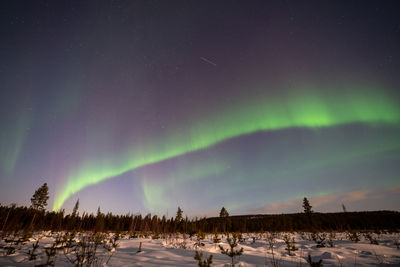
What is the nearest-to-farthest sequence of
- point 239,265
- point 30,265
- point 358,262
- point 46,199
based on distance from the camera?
point 30,265, point 239,265, point 358,262, point 46,199

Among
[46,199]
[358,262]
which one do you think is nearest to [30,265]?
[358,262]

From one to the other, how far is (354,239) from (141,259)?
16.9m

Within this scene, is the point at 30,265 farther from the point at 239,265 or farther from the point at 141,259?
the point at 239,265

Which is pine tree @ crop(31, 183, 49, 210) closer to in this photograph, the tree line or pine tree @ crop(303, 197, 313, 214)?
the tree line

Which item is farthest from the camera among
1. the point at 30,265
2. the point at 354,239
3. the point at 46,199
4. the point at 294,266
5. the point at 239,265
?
the point at 46,199

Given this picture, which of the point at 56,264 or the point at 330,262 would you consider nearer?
the point at 56,264

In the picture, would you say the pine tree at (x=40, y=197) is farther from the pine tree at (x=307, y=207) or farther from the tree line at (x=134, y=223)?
the pine tree at (x=307, y=207)

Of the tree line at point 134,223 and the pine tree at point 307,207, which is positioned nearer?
the tree line at point 134,223

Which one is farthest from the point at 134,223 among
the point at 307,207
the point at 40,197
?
the point at 307,207

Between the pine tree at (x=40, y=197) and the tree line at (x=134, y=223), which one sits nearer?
the tree line at (x=134, y=223)

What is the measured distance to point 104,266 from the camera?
16.9 ft

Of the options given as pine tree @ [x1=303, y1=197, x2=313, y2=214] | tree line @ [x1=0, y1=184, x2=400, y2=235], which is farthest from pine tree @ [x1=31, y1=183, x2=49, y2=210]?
pine tree @ [x1=303, y1=197, x2=313, y2=214]

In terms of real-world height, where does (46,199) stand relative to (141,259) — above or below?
above

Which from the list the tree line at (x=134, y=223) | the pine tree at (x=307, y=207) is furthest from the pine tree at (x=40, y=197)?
the pine tree at (x=307, y=207)
